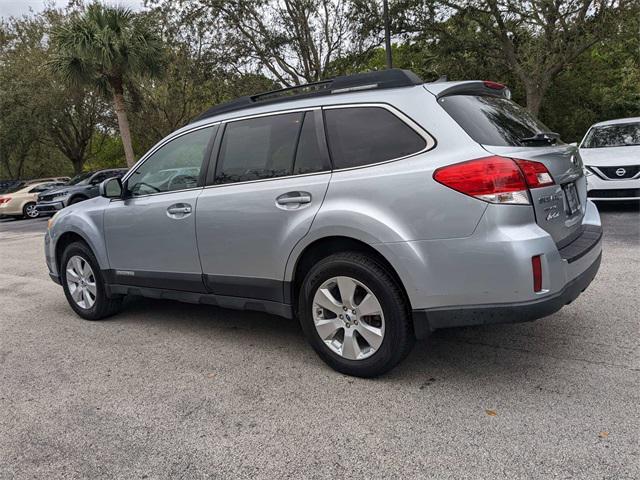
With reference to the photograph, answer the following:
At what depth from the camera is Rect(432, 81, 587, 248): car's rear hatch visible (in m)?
2.88

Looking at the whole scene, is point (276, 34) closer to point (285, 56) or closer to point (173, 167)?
point (285, 56)

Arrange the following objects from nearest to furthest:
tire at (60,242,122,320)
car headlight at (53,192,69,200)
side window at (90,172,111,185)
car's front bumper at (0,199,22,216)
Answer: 1. tire at (60,242,122,320)
2. car headlight at (53,192,69,200)
3. side window at (90,172,111,185)
4. car's front bumper at (0,199,22,216)

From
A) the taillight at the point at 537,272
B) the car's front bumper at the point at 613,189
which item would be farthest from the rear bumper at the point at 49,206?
the taillight at the point at 537,272

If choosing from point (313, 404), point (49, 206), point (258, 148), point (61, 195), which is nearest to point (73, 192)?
point (61, 195)

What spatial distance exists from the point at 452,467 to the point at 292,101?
2471 millimetres

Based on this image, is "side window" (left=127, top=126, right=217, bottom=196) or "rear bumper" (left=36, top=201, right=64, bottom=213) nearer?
"side window" (left=127, top=126, right=217, bottom=196)

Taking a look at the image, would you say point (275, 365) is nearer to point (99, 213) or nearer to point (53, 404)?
point (53, 404)

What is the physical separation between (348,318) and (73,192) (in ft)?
55.2

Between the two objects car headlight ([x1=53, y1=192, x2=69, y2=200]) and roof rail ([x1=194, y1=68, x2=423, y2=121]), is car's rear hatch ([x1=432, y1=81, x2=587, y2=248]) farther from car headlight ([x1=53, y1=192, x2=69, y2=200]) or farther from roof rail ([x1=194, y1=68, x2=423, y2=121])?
car headlight ([x1=53, y1=192, x2=69, y2=200])

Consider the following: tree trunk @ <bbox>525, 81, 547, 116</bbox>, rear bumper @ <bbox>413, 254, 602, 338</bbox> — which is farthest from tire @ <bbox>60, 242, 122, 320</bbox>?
tree trunk @ <bbox>525, 81, 547, 116</bbox>

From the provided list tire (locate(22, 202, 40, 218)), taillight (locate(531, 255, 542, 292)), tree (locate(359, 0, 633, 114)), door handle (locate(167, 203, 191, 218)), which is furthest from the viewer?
tire (locate(22, 202, 40, 218))

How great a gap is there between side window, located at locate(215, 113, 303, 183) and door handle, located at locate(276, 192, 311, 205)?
0.60ft

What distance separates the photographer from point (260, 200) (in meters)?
3.46

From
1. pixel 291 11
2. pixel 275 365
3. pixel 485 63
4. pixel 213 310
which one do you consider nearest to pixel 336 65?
pixel 291 11
